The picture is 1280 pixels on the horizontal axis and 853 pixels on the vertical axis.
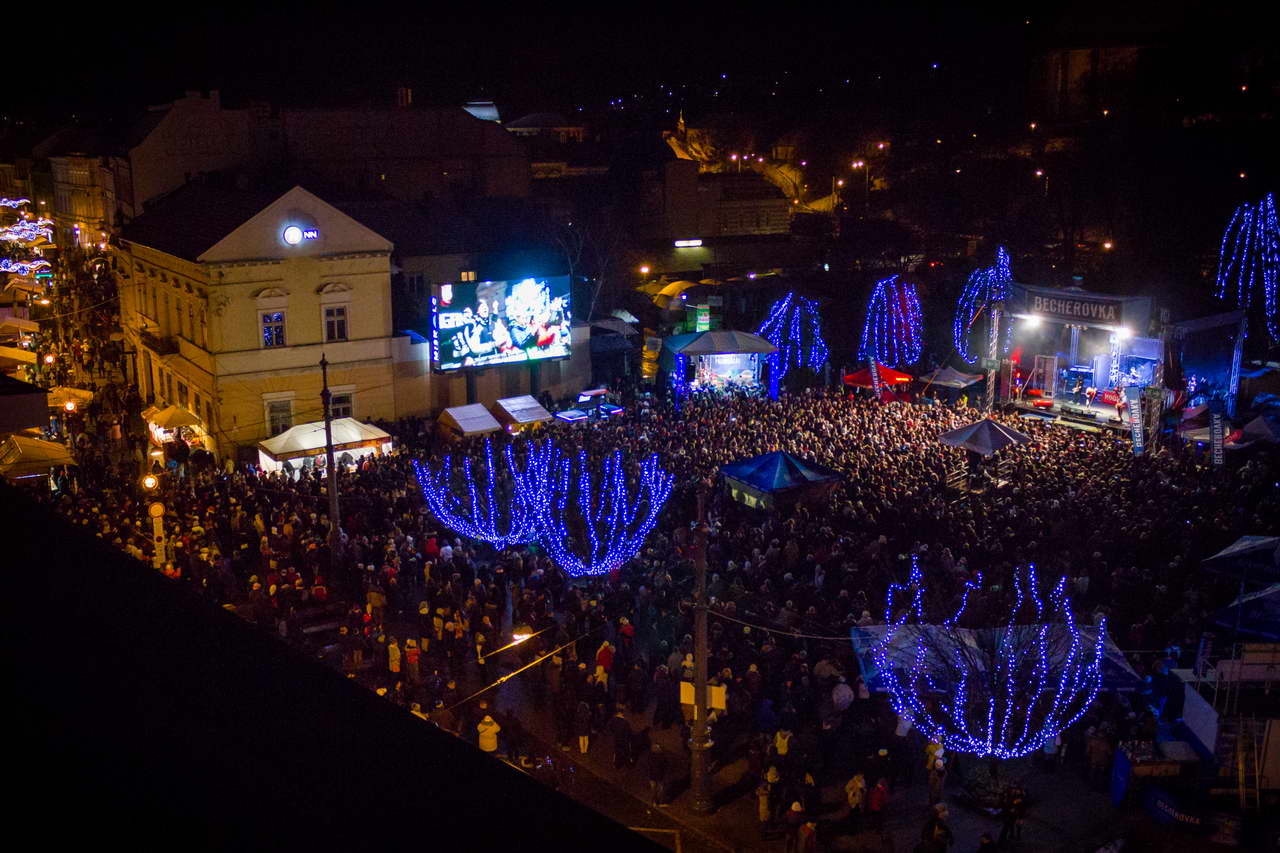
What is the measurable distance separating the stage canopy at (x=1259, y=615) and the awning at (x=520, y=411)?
18.0 m

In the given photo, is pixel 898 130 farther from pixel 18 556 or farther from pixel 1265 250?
pixel 18 556

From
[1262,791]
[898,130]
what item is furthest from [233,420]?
[898,130]

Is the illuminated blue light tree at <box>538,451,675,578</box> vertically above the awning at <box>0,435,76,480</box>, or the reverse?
the awning at <box>0,435,76,480</box>

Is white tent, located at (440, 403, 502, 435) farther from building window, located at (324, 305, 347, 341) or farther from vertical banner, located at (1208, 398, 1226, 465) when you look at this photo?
vertical banner, located at (1208, 398, 1226, 465)

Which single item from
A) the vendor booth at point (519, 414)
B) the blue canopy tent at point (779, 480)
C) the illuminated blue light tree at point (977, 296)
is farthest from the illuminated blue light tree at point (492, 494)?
the illuminated blue light tree at point (977, 296)

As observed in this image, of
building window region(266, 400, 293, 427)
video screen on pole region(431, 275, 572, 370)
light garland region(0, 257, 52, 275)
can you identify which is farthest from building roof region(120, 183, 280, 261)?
light garland region(0, 257, 52, 275)

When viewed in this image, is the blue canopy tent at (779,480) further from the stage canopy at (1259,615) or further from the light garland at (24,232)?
the light garland at (24,232)

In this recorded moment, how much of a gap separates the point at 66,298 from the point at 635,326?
21.8m

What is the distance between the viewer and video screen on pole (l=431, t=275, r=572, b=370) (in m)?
29.7

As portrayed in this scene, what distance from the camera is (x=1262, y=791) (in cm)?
1290

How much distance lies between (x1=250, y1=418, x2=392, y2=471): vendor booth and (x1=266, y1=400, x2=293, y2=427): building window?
2.38 m

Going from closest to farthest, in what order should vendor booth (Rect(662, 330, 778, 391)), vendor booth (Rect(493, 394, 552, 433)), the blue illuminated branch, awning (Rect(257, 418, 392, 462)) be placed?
awning (Rect(257, 418, 392, 462)) < vendor booth (Rect(493, 394, 552, 433)) < vendor booth (Rect(662, 330, 778, 391)) < the blue illuminated branch

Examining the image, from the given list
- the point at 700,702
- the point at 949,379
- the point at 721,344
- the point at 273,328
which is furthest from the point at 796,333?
the point at 700,702

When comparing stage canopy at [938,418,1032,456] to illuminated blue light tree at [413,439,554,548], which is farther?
stage canopy at [938,418,1032,456]
